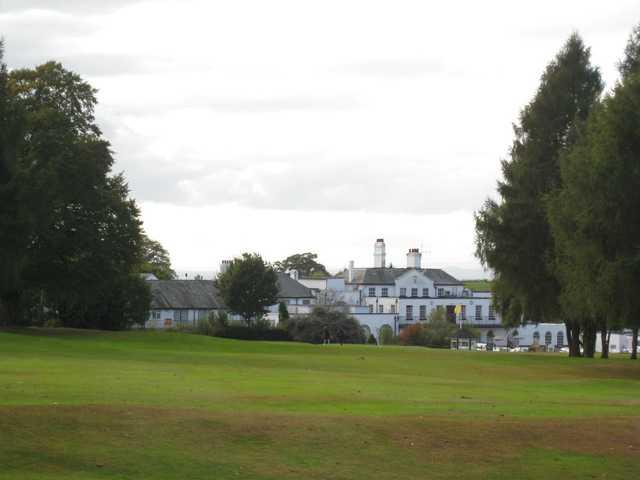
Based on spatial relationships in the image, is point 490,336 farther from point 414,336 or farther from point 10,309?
point 10,309

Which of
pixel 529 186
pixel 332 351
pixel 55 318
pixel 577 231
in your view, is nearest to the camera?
pixel 577 231

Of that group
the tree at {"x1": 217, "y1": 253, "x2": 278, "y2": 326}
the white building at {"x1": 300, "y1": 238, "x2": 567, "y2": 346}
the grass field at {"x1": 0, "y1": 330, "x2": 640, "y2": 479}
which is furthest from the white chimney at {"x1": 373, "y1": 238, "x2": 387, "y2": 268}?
the grass field at {"x1": 0, "y1": 330, "x2": 640, "y2": 479}

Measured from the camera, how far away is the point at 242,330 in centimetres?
9262

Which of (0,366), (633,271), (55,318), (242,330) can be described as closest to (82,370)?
(0,366)

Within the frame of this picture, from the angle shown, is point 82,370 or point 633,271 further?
point 633,271

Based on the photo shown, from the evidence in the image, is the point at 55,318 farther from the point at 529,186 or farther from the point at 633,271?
the point at 633,271

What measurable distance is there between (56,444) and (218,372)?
60.3ft

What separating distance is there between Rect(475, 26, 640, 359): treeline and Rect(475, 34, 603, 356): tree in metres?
0.05

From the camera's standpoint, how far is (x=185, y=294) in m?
118

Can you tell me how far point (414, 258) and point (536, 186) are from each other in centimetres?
7466

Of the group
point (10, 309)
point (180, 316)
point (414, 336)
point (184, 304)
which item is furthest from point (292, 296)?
point (10, 309)

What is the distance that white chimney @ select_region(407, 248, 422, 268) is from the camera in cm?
13138

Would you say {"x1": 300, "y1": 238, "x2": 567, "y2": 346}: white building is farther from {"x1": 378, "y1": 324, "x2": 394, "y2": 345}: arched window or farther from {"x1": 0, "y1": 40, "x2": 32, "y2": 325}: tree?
{"x1": 0, "y1": 40, "x2": 32, "y2": 325}: tree

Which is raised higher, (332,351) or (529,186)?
(529,186)
